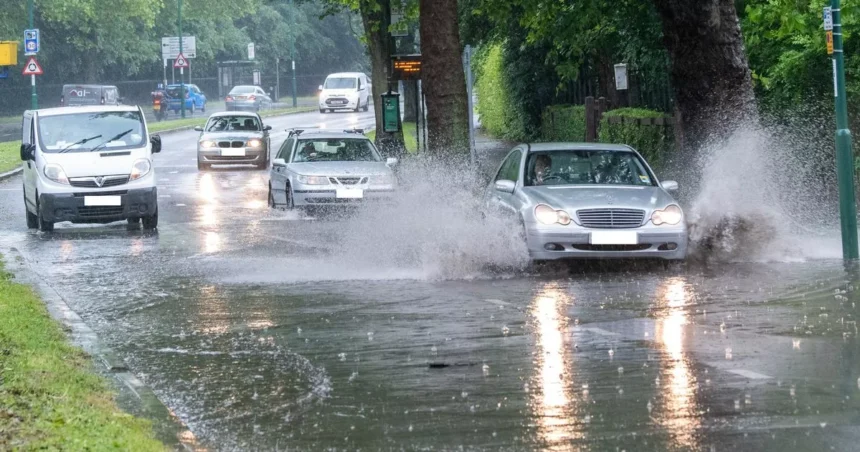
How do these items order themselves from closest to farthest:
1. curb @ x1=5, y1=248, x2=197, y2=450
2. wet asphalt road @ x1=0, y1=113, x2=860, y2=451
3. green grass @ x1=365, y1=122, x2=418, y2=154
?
wet asphalt road @ x1=0, y1=113, x2=860, y2=451
curb @ x1=5, y1=248, x2=197, y2=450
green grass @ x1=365, y1=122, x2=418, y2=154

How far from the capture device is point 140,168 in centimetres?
2195

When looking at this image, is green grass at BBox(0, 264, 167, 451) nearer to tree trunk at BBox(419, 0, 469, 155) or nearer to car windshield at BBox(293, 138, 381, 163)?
tree trunk at BBox(419, 0, 469, 155)

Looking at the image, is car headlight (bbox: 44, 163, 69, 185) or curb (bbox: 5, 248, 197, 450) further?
car headlight (bbox: 44, 163, 69, 185)

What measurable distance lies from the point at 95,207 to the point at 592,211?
30.6 ft

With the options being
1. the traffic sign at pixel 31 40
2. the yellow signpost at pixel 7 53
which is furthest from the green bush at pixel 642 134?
the yellow signpost at pixel 7 53

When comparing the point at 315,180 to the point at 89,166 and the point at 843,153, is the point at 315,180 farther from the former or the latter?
the point at 843,153

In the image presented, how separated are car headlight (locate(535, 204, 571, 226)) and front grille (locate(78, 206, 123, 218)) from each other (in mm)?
8708

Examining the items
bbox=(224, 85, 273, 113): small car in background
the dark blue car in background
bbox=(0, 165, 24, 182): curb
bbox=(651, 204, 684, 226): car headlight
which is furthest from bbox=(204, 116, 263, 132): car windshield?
the dark blue car in background

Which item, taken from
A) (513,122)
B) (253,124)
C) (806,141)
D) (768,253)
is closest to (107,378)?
Result: (768,253)

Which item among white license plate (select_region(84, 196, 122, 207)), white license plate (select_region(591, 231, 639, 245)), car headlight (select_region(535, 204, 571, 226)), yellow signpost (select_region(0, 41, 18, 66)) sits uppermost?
yellow signpost (select_region(0, 41, 18, 66))

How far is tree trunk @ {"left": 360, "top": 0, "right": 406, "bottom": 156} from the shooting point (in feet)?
104

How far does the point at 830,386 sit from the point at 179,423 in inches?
142

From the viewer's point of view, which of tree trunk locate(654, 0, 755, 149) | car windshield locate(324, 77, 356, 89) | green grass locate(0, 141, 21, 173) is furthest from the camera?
car windshield locate(324, 77, 356, 89)

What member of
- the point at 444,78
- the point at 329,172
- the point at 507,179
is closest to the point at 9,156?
the point at 329,172
